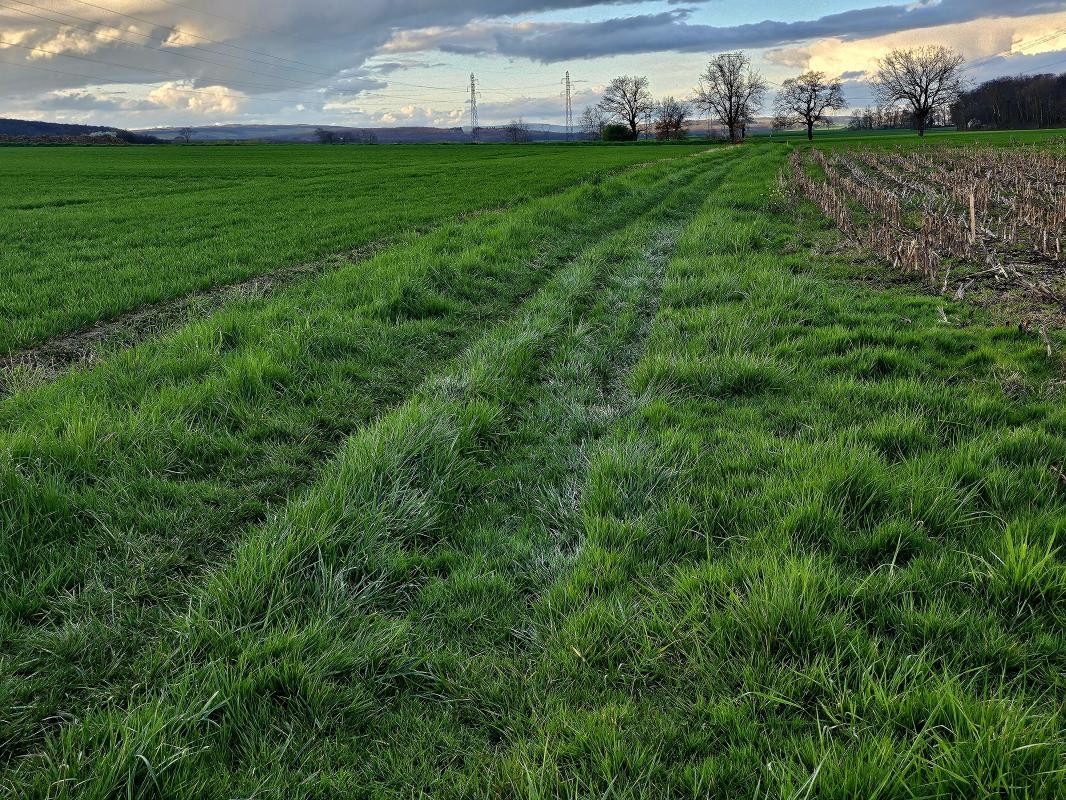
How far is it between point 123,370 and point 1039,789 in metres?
7.07

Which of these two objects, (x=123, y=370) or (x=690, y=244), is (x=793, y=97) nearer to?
(x=690, y=244)

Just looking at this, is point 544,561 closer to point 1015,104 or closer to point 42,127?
point 1015,104

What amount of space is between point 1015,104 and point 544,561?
5769 inches

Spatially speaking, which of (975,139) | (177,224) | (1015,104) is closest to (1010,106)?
(1015,104)

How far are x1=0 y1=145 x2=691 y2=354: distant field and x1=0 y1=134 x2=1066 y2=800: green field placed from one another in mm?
2766

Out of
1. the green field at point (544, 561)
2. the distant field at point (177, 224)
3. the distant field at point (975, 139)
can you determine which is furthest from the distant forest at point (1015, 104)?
the green field at point (544, 561)

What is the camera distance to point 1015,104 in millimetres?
110500

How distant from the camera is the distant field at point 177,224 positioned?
394 inches

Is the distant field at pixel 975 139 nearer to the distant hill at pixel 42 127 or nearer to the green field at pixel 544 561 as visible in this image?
the green field at pixel 544 561

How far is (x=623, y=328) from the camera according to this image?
308 inches

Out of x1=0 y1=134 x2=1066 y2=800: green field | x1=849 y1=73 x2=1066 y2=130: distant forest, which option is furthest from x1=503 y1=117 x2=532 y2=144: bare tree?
x1=0 y1=134 x2=1066 y2=800: green field

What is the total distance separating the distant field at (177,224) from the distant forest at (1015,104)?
374 ft

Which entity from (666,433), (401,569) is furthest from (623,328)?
(401,569)

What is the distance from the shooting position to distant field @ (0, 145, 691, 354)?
1000 centimetres
